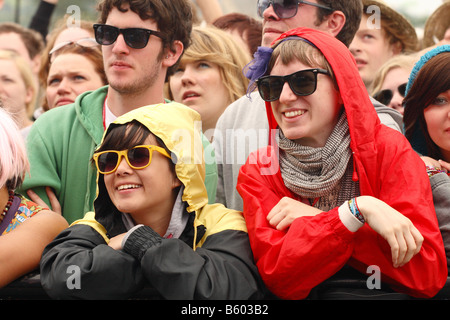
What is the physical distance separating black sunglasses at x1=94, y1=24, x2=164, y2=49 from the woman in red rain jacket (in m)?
1.07

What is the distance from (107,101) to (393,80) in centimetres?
214

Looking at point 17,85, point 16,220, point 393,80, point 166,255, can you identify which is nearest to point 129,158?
point 166,255

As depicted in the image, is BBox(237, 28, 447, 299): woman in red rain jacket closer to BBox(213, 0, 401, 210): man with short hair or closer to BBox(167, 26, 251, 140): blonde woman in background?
BBox(213, 0, 401, 210): man with short hair

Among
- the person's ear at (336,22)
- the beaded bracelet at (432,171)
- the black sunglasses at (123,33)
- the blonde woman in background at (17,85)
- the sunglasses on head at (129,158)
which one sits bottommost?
the blonde woman in background at (17,85)

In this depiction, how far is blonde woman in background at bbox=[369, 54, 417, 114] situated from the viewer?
4609 mm

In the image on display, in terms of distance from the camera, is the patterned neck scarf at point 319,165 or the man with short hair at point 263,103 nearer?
the patterned neck scarf at point 319,165

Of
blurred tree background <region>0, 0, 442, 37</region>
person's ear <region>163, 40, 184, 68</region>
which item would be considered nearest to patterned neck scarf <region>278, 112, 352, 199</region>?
person's ear <region>163, 40, 184, 68</region>

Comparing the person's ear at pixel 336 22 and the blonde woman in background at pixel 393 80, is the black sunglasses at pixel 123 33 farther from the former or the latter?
the blonde woman in background at pixel 393 80

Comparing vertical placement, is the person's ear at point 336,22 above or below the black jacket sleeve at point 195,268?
above

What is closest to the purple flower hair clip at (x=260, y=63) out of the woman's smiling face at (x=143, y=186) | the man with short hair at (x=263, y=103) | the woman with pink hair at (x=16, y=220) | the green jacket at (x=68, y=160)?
the woman's smiling face at (x=143, y=186)

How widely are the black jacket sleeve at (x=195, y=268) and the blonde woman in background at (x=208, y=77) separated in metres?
2.15

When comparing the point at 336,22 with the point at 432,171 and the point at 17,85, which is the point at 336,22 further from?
the point at 17,85

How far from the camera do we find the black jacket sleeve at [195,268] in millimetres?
2457

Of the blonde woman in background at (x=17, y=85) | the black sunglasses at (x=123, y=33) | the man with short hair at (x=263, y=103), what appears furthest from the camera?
the blonde woman in background at (x=17, y=85)
